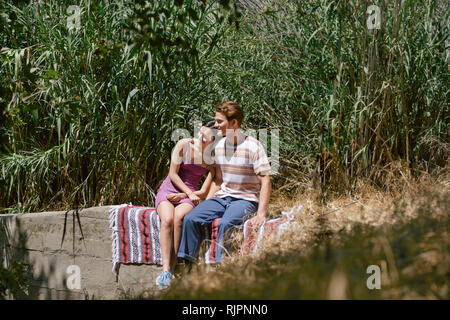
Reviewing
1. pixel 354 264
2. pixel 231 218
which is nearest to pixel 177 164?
pixel 231 218

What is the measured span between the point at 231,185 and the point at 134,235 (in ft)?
3.00

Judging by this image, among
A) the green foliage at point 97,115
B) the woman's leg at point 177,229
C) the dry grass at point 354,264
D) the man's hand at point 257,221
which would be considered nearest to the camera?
the dry grass at point 354,264

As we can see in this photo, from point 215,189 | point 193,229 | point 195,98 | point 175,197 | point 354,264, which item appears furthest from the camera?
point 195,98

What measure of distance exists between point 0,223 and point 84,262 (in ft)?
3.11

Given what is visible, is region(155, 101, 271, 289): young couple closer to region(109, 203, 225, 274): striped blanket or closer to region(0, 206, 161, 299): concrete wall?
region(109, 203, 225, 274): striped blanket

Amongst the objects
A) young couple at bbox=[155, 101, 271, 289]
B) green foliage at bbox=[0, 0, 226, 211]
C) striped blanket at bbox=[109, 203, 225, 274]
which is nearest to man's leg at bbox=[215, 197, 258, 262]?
young couple at bbox=[155, 101, 271, 289]

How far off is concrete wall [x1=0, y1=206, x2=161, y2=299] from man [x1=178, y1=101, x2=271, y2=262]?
1.97 feet

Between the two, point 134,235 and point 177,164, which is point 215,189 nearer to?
point 177,164

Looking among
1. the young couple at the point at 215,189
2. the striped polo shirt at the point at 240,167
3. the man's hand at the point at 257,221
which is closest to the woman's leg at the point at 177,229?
the young couple at the point at 215,189

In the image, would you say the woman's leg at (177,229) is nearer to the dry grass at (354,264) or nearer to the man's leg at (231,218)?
the man's leg at (231,218)

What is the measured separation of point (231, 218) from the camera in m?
4.15

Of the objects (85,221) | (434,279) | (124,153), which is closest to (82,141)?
(124,153)

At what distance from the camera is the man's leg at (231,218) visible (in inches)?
162

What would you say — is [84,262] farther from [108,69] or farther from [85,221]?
[108,69]
